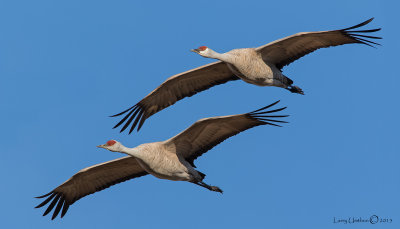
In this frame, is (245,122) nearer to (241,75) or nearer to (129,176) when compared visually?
(241,75)

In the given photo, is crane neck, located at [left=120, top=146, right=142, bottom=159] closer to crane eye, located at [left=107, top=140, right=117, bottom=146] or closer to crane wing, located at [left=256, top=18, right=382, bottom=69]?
crane eye, located at [left=107, top=140, right=117, bottom=146]

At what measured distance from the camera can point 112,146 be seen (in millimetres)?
21453

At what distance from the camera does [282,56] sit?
2247 centimetres

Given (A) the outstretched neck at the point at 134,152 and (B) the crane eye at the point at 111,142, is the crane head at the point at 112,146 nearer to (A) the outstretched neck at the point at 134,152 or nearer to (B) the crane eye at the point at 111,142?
(B) the crane eye at the point at 111,142

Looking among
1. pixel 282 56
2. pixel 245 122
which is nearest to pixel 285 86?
pixel 282 56

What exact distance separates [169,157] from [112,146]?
131cm

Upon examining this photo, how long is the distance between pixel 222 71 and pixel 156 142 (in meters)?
2.95

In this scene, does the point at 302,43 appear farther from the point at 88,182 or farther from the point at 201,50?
the point at 88,182

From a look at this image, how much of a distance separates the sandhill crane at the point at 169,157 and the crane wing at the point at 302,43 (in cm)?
209

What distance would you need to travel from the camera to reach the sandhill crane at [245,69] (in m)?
21.9

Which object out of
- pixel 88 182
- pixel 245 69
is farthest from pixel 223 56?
pixel 88 182

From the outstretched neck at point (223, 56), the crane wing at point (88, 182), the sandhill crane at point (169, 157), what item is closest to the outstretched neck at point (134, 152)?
the sandhill crane at point (169, 157)

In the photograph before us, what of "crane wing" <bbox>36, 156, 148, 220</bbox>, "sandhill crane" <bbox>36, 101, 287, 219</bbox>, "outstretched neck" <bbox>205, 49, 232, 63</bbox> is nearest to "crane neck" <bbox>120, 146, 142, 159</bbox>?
"sandhill crane" <bbox>36, 101, 287, 219</bbox>

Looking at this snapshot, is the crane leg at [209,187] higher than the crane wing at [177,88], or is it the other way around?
the crane wing at [177,88]
